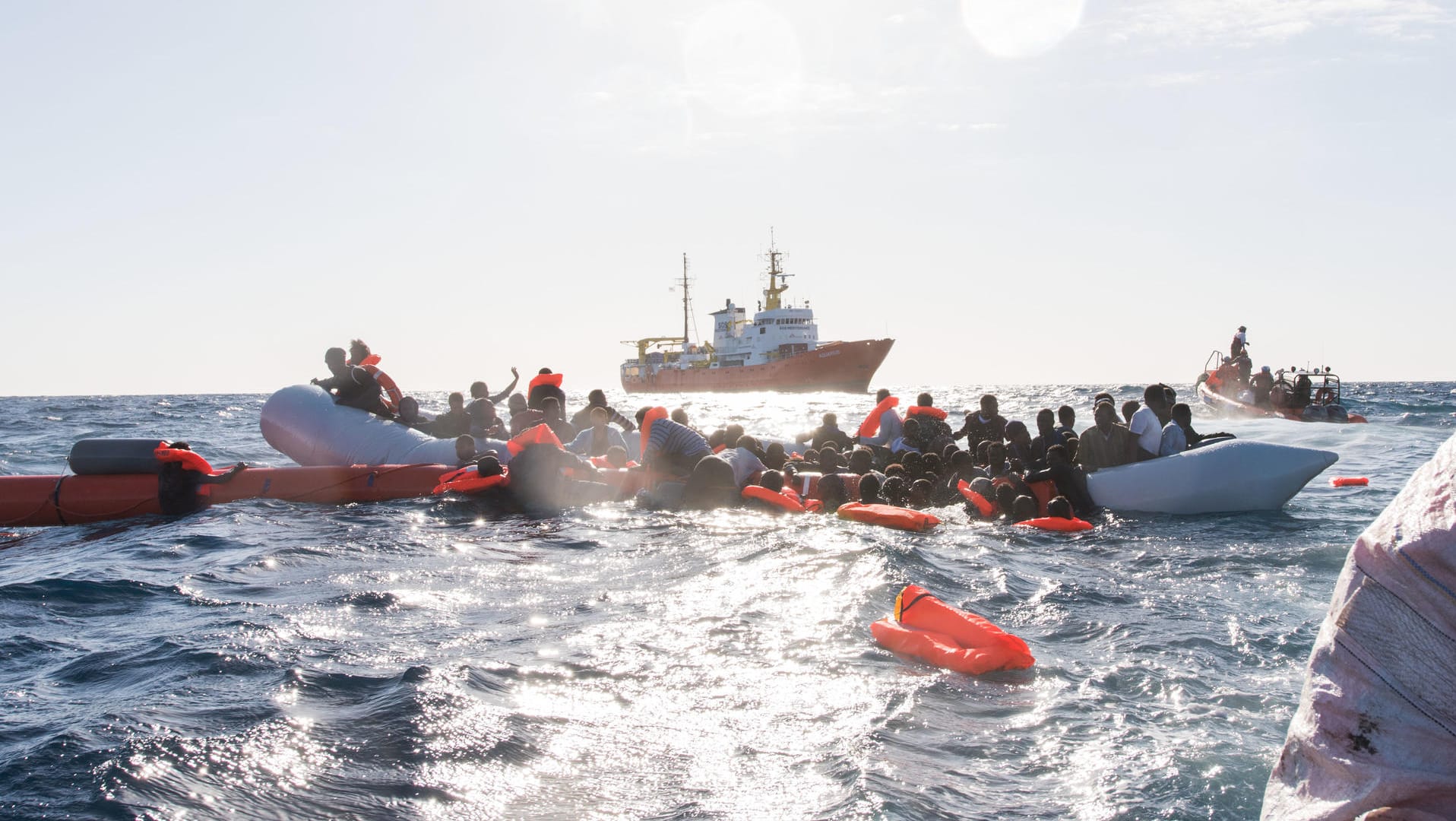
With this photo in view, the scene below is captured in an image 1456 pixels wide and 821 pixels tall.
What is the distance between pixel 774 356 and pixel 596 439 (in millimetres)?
46457

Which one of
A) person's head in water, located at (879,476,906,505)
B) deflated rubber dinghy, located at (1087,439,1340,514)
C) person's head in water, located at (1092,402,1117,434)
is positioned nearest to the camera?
deflated rubber dinghy, located at (1087,439,1340,514)

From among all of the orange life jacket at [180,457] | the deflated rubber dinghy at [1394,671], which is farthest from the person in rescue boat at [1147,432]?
the orange life jacket at [180,457]

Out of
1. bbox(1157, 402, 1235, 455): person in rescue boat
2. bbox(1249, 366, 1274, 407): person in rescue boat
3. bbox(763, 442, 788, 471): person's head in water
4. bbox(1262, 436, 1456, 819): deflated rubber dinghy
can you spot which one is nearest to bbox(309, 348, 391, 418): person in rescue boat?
bbox(763, 442, 788, 471): person's head in water

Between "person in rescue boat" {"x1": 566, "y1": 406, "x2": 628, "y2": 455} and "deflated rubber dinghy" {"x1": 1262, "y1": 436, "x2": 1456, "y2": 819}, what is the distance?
11.8m

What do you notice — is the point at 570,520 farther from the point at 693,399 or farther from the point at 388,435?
the point at 693,399

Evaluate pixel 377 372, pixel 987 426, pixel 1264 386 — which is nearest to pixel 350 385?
pixel 377 372

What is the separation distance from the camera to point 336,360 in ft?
42.7

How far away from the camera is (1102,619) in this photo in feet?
22.2

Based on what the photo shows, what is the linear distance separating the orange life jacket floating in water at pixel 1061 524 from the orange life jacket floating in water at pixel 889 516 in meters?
1.12

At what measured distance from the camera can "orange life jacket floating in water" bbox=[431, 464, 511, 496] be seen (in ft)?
36.8

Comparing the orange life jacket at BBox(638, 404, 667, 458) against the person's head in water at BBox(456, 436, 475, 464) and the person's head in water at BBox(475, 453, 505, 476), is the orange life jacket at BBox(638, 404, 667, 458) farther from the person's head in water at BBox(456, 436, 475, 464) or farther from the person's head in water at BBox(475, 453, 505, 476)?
the person's head in water at BBox(456, 436, 475, 464)

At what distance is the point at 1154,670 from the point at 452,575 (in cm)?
536

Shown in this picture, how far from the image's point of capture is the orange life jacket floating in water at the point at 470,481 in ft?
36.8

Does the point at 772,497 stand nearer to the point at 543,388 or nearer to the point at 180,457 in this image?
the point at 543,388
